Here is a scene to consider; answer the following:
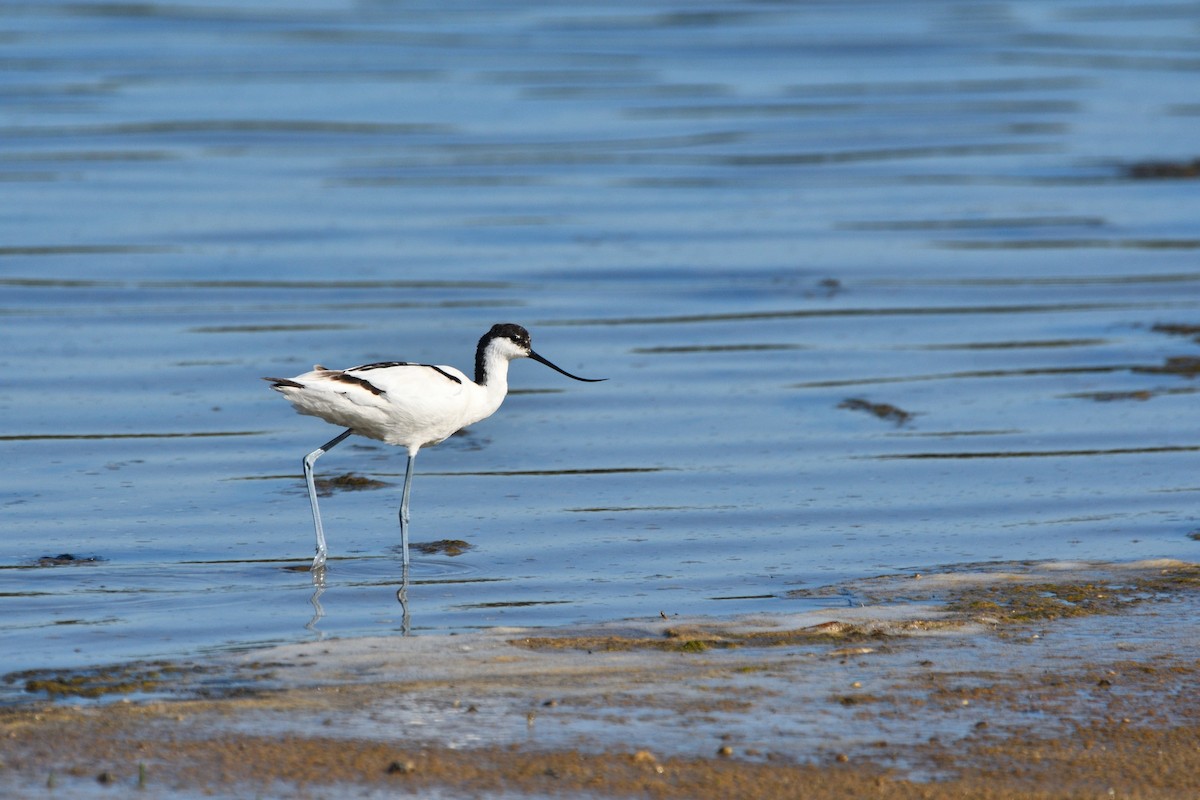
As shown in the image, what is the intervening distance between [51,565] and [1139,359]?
25.6ft

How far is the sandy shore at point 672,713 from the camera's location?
5113 mm

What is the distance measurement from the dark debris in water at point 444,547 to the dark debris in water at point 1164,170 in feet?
46.1

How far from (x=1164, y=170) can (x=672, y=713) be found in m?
16.7

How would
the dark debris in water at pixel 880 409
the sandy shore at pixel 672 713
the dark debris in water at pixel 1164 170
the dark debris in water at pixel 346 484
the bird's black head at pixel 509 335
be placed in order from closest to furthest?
1. the sandy shore at pixel 672 713
2. the bird's black head at pixel 509 335
3. the dark debris in water at pixel 346 484
4. the dark debris in water at pixel 880 409
5. the dark debris in water at pixel 1164 170

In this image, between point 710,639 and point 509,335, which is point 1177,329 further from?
point 710,639

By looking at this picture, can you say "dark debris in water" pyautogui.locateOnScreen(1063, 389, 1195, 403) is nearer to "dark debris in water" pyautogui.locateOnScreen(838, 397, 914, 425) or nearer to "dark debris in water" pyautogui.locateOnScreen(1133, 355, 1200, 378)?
"dark debris in water" pyautogui.locateOnScreen(1133, 355, 1200, 378)

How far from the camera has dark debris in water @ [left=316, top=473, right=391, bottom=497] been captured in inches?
375

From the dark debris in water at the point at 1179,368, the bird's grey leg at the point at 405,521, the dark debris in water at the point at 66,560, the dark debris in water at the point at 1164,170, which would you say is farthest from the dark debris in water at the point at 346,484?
the dark debris in water at the point at 1164,170

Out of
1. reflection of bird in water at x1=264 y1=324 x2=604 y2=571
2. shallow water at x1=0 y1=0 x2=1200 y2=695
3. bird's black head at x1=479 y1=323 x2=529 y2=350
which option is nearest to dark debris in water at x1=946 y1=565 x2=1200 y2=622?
shallow water at x1=0 y1=0 x2=1200 y2=695

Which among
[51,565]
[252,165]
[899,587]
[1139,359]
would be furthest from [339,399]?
[252,165]

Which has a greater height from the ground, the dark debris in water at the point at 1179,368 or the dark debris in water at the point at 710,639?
the dark debris in water at the point at 710,639

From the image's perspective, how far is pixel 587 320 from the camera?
14.1 metres

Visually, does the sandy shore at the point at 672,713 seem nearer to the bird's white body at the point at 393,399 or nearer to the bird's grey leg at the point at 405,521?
the bird's grey leg at the point at 405,521

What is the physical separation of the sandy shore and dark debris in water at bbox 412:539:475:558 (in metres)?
1.64
